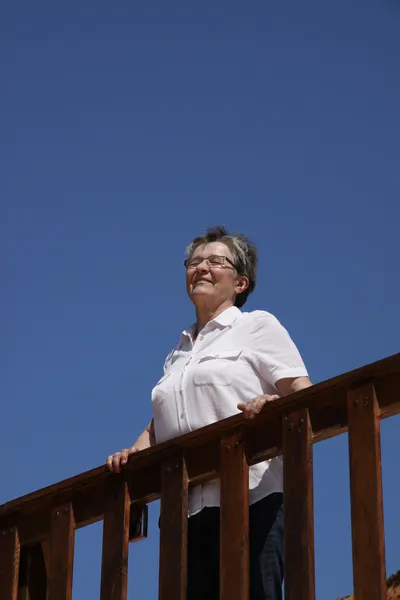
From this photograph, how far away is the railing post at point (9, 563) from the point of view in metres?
4.88

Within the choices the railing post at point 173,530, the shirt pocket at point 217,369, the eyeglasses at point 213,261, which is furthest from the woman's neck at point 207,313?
the railing post at point 173,530

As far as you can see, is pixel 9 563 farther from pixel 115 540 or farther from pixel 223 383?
pixel 223 383

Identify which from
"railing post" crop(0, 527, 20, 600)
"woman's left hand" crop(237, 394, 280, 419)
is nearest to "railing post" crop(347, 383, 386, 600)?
"woman's left hand" crop(237, 394, 280, 419)

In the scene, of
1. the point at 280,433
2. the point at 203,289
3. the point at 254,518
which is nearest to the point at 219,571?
the point at 254,518

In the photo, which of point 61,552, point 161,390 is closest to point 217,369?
point 161,390

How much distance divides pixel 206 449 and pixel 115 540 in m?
0.48

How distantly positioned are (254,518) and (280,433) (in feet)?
1.22

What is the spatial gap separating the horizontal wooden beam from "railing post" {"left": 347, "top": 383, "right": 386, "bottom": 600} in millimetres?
55

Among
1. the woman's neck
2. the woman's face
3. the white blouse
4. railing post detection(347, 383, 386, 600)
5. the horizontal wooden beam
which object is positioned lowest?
railing post detection(347, 383, 386, 600)

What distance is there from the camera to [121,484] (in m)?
4.64

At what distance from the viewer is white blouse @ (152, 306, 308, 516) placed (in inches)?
184

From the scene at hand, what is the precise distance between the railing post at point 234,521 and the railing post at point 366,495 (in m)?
0.46

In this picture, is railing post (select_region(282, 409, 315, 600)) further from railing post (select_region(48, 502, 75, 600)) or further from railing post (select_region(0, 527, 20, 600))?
railing post (select_region(0, 527, 20, 600))

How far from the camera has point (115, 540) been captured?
4520 mm
